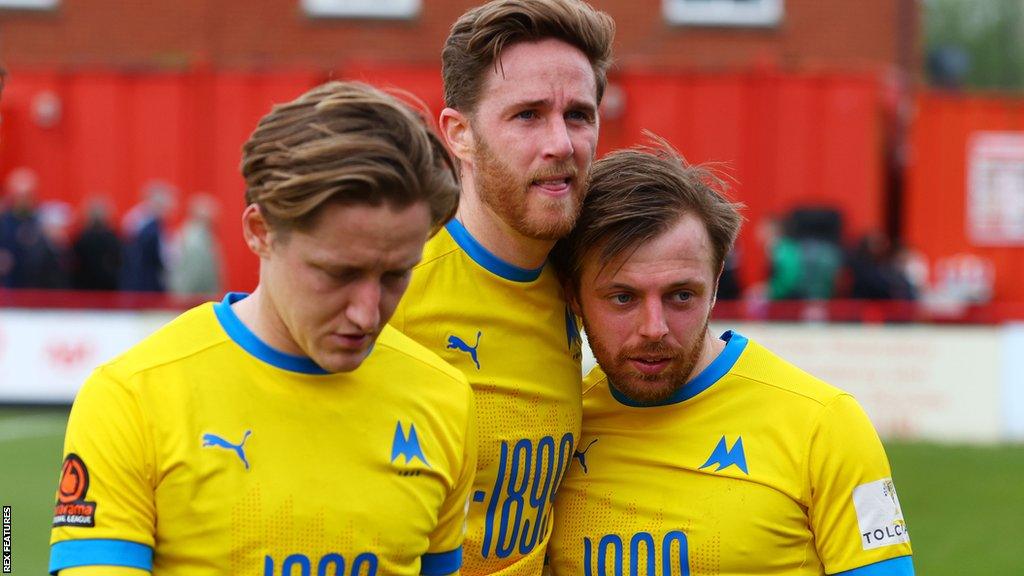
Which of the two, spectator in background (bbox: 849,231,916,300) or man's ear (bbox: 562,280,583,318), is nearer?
man's ear (bbox: 562,280,583,318)

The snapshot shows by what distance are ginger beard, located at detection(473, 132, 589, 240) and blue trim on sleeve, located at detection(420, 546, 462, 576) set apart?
0.92 meters

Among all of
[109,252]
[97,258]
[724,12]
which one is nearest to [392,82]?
[109,252]

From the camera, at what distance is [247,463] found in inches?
111

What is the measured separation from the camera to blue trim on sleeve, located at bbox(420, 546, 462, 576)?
3.07 meters

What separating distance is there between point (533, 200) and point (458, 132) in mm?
344

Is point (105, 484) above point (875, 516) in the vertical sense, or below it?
above

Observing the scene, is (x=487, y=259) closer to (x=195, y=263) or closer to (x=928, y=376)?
(x=928, y=376)

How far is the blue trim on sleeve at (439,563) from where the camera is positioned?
307 centimetres

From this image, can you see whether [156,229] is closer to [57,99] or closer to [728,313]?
[57,99]

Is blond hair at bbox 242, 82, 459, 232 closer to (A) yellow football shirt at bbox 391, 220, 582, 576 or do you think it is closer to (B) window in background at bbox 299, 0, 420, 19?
(A) yellow football shirt at bbox 391, 220, 582, 576

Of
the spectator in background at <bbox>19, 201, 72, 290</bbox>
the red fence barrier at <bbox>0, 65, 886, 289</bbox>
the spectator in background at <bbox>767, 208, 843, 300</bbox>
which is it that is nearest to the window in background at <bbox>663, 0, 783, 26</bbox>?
the red fence barrier at <bbox>0, 65, 886, 289</bbox>

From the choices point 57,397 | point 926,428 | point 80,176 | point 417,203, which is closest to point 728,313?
point 926,428

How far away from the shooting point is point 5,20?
69.2ft

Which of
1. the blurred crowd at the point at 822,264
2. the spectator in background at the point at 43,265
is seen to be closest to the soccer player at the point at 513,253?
the blurred crowd at the point at 822,264
